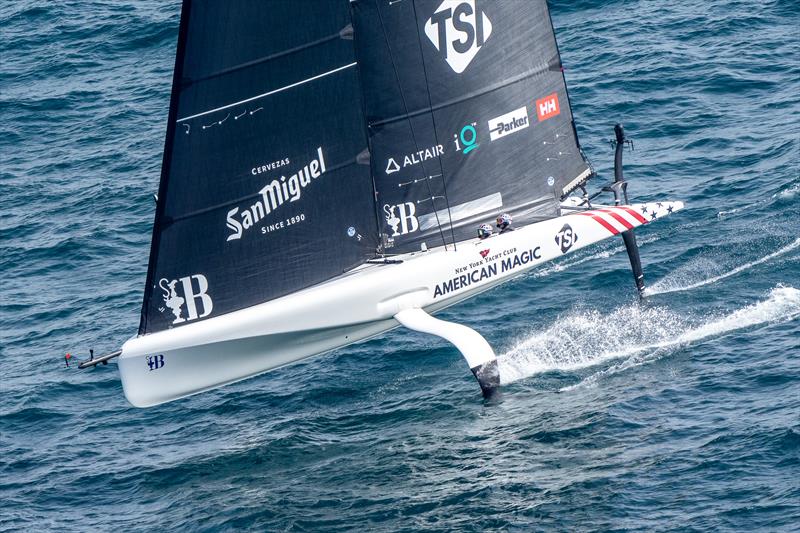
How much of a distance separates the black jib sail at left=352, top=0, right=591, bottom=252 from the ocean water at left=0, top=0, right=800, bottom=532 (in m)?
3.00

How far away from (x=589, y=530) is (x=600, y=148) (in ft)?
55.6

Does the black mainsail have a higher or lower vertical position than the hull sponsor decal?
higher

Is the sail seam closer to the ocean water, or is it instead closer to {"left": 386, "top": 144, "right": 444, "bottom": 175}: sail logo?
{"left": 386, "top": 144, "right": 444, "bottom": 175}: sail logo

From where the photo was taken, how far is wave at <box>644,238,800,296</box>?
96.1 feet

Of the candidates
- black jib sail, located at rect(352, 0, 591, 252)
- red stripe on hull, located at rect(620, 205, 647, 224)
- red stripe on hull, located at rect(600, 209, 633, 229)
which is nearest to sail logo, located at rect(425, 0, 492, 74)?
black jib sail, located at rect(352, 0, 591, 252)

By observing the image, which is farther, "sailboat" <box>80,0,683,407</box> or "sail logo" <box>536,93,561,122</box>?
"sail logo" <box>536,93,561,122</box>

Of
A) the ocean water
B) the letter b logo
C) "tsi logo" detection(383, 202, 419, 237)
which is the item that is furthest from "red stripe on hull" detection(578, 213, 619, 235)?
the letter b logo

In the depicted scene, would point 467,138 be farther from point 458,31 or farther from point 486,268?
point 486,268

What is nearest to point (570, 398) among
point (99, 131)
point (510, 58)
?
point (510, 58)

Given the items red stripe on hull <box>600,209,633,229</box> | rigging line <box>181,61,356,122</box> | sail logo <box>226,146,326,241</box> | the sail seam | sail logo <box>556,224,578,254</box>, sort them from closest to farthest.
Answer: the sail seam
rigging line <box>181,61,356,122</box>
sail logo <box>226,146,326,241</box>
sail logo <box>556,224,578,254</box>
red stripe on hull <box>600,209,633,229</box>

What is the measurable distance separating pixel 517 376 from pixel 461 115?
541cm

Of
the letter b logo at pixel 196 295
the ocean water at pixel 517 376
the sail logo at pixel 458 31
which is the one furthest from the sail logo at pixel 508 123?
the letter b logo at pixel 196 295

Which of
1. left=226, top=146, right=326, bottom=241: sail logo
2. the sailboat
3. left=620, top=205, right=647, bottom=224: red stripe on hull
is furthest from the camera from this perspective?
left=620, top=205, right=647, bottom=224: red stripe on hull

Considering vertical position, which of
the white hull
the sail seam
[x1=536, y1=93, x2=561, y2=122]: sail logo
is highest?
the sail seam
